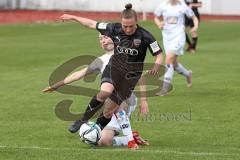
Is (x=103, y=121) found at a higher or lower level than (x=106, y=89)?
lower

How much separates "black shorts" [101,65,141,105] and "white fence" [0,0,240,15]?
144ft

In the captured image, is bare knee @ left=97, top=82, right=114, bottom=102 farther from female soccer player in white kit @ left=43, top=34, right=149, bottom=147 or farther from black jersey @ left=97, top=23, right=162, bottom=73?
black jersey @ left=97, top=23, right=162, bottom=73

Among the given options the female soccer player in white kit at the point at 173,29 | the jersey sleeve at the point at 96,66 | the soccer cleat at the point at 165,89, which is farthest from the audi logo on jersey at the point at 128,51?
the female soccer player in white kit at the point at 173,29

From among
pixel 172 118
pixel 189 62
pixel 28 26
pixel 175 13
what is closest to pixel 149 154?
pixel 172 118

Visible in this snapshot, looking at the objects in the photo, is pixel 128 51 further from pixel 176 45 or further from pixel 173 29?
pixel 173 29

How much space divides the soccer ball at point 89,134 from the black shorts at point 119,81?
556 mm

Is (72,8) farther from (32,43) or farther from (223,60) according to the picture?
(223,60)

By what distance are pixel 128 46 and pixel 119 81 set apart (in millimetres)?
616

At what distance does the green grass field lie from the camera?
10484 mm

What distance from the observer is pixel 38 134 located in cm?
1235

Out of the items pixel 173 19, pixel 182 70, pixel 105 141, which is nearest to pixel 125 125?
pixel 105 141

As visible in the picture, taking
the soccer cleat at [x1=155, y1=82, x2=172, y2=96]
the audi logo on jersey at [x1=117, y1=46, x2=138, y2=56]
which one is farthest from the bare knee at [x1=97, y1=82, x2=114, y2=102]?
the soccer cleat at [x1=155, y1=82, x2=172, y2=96]

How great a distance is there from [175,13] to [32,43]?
51.4ft

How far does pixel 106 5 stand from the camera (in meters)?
58.0
